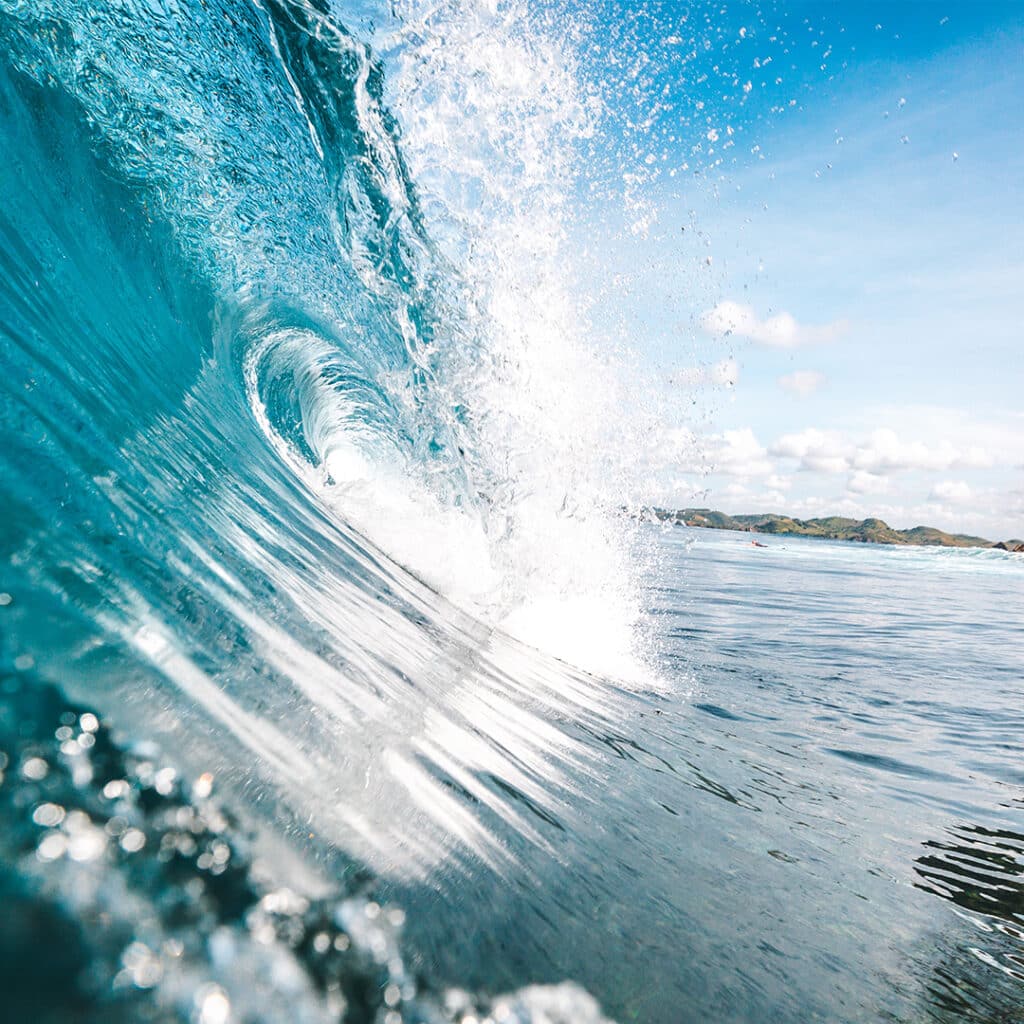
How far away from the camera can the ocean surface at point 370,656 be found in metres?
1.08

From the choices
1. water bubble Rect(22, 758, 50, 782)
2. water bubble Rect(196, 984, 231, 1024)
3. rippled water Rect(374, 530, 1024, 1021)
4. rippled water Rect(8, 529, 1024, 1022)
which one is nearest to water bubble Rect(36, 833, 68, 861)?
rippled water Rect(8, 529, 1024, 1022)

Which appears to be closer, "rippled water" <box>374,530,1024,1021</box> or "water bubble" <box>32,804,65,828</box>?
"water bubble" <box>32,804,65,828</box>

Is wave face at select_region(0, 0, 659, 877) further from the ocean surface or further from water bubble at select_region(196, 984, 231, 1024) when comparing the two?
water bubble at select_region(196, 984, 231, 1024)

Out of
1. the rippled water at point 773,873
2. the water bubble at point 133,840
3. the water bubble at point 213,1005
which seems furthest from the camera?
the rippled water at point 773,873

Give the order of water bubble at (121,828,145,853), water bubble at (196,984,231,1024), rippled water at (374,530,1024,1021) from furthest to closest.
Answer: rippled water at (374,530,1024,1021) < water bubble at (121,828,145,853) < water bubble at (196,984,231,1024)

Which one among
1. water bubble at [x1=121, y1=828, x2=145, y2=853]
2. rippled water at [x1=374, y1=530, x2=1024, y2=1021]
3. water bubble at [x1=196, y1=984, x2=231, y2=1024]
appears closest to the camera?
water bubble at [x1=196, y1=984, x2=231, y2=1024]

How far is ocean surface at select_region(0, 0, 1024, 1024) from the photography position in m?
1.08

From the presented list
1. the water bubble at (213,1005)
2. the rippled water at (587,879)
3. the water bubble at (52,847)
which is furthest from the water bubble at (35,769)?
the water bubble at (213,1005)

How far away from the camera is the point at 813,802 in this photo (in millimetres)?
2889

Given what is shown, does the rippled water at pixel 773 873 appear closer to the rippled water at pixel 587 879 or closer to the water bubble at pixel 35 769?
the rippled water at pixel 587 879

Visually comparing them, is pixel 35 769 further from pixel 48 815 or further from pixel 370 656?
pixel 370 656

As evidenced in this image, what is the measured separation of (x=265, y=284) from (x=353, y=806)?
16.4 feet

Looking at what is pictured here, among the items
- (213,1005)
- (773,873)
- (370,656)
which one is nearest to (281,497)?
(370,656)

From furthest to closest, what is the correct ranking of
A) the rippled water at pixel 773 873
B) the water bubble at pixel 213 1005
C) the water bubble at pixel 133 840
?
the rippled water at pixel 773 873 < the water bubble at pixel 133 840 < the water bubble at pixel 213 1005
